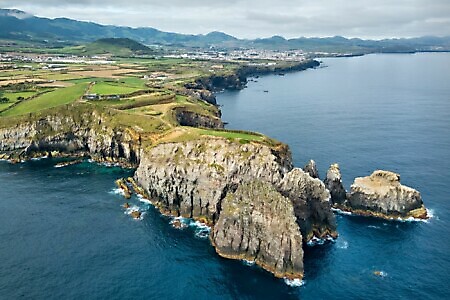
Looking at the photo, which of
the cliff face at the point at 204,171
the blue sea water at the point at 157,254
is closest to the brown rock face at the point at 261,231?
the blue sea water at the point at 157,254

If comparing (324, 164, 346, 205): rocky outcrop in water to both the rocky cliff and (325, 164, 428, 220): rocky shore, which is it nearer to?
(325, 164, 428, 220): rocky shore

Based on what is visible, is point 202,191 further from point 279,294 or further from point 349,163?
point 349,163

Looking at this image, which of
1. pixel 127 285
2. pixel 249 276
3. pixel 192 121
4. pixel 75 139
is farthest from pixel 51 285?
pixel 192 121

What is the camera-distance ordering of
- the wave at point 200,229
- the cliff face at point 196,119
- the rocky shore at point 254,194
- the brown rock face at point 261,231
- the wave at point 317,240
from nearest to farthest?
the brown rock face at point 261,231
the rocky shore at point 254,194
the wave at point 317,240
the wave at point 200,229
the cliff face at point 196,119

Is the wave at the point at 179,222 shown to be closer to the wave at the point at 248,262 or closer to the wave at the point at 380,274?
the wave at the point at 248,262

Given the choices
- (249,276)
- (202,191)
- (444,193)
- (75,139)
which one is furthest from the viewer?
(75,139)

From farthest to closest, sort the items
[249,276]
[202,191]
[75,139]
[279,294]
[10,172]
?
[75,139], [10,172], [202,191], [249,276], [279,294]
